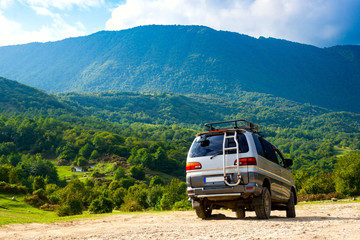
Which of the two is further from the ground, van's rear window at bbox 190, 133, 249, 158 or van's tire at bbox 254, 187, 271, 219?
van's rear window at bbox 190, 133, 249, 158

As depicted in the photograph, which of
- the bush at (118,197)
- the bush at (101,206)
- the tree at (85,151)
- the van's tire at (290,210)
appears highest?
the tree at (85,151)

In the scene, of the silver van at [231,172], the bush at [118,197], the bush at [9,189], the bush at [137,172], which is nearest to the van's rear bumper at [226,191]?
the silver van at [231,172]

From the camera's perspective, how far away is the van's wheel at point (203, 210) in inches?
421

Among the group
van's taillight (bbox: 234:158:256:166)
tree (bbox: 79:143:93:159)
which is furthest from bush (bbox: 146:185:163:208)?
tree (bbox: 79:143:93:159)

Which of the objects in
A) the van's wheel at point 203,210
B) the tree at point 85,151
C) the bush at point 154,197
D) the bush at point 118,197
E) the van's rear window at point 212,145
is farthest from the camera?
the tree at point 85,151

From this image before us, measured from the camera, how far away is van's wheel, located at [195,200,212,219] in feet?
35.1

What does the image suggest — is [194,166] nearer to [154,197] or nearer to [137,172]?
[154,197]

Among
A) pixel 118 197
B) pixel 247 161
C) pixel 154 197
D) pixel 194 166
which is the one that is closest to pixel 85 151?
pixel 118 197

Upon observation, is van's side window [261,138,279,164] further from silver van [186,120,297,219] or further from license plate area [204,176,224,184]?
license plate area [204,176,224,184]

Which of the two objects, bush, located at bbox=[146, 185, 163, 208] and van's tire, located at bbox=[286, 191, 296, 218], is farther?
bush, located at bbox=[146, 185, 163, 208]

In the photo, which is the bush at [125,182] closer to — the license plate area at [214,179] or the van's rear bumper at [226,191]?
the van's rear bumper at [226,191]

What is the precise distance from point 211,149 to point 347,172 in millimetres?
42549

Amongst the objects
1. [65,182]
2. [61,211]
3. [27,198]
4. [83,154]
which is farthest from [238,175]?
[83,154]

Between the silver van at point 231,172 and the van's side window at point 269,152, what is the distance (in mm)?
63
